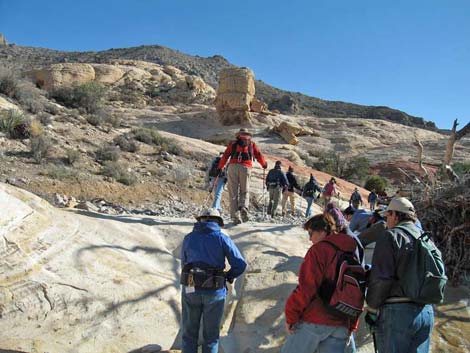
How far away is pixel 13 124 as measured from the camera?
39.1 feet

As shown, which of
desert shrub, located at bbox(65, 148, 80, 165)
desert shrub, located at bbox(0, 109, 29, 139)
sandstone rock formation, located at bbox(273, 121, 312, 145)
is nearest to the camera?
desert shrub, located at bbox(65, 148, 80, 165)

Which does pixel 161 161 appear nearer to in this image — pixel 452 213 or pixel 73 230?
pixel 73 230

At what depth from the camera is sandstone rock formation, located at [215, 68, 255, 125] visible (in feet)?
127

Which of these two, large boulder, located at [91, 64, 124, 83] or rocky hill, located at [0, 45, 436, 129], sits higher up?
rocky hill, located at [0, 45, 436, 129]

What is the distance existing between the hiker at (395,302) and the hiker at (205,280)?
1251 millimetres

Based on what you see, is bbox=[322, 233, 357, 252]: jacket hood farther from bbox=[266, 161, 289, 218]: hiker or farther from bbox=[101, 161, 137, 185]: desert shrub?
bbox=[101, 161, 137, 185]: desert shrub

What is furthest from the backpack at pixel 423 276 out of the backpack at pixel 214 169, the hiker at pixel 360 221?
the backpack at pixel 214 169

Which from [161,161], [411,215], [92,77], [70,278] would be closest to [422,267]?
[411,215]

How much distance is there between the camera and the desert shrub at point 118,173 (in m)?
11.3

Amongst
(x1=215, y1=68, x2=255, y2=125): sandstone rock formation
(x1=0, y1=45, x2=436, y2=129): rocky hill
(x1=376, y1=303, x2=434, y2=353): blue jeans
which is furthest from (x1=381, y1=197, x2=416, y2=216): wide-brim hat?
(x1=0, y1=45, x2=436, y2=129): rocky hill

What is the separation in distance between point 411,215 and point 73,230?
3831 mm

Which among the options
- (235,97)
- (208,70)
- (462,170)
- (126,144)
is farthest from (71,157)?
(208,70)

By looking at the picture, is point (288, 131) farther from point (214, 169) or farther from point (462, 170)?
point (214, 169)

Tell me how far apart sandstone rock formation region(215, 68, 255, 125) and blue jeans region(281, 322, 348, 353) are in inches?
1443
